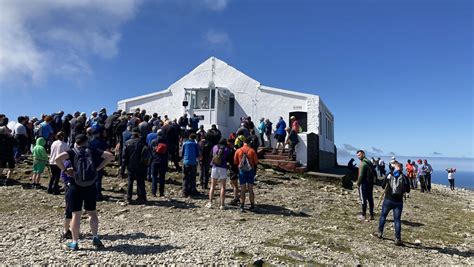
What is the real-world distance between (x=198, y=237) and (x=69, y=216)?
8.74ft

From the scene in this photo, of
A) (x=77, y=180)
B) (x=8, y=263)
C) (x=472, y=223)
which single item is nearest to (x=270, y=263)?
(x=77, y=180)

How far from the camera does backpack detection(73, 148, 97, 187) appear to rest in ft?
20.4

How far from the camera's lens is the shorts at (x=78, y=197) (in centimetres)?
622

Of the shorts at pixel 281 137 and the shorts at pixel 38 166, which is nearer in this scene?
the shorts at pixel 38 166

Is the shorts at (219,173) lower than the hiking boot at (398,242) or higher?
higher

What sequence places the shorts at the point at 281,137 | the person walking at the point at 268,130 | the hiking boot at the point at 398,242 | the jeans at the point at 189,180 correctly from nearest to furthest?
the hiking boot at the point at 398,242, the jeans at the point at 189,180, the shorts at the point at 281,137, the person walking at the point at 268,130

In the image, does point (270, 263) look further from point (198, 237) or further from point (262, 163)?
point (262, 163)

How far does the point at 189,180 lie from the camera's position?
456 inches

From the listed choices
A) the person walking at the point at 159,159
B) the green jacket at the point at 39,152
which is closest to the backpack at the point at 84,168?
the person walking at the point at 159,159

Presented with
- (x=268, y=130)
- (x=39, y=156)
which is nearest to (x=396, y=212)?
(x=39, y=156)

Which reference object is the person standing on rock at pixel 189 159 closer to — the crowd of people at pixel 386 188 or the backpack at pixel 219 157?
the backpack at pixel 219 157

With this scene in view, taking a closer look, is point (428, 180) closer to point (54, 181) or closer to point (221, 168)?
point (221, 168)

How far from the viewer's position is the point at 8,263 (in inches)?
222

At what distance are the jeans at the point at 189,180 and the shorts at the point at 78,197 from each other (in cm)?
480
